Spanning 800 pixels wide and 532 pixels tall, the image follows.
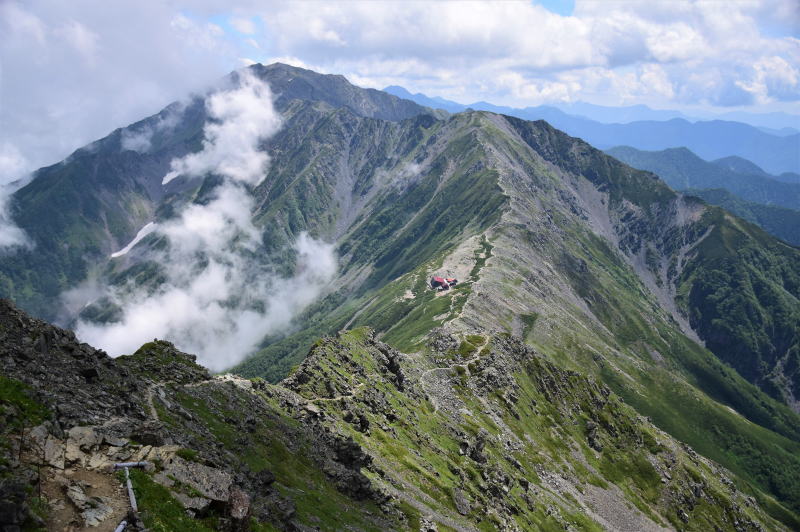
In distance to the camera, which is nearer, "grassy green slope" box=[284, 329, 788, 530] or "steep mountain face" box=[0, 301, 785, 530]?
"steep mountain face" box=[0, 301, 785, 530]

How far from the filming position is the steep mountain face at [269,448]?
105 ft

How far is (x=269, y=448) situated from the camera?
201ft

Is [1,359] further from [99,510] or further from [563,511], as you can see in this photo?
[563,511]

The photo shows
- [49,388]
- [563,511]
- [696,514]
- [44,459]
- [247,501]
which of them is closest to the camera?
[44,459]

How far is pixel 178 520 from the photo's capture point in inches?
1261

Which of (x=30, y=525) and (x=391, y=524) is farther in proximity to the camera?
(x=391, y=524)

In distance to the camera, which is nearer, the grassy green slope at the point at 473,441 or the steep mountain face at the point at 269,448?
the steep mountain face at the point at 269,448

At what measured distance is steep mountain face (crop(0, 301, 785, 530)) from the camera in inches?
1257

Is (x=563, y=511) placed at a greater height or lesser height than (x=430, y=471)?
lesser

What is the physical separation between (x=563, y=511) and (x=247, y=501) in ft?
391

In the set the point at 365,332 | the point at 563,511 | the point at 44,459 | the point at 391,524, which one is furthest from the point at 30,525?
the point at 563,511

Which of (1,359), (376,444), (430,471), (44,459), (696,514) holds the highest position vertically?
(1,359)

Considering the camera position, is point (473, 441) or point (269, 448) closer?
point (269, 448)

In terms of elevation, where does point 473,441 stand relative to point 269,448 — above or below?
below
